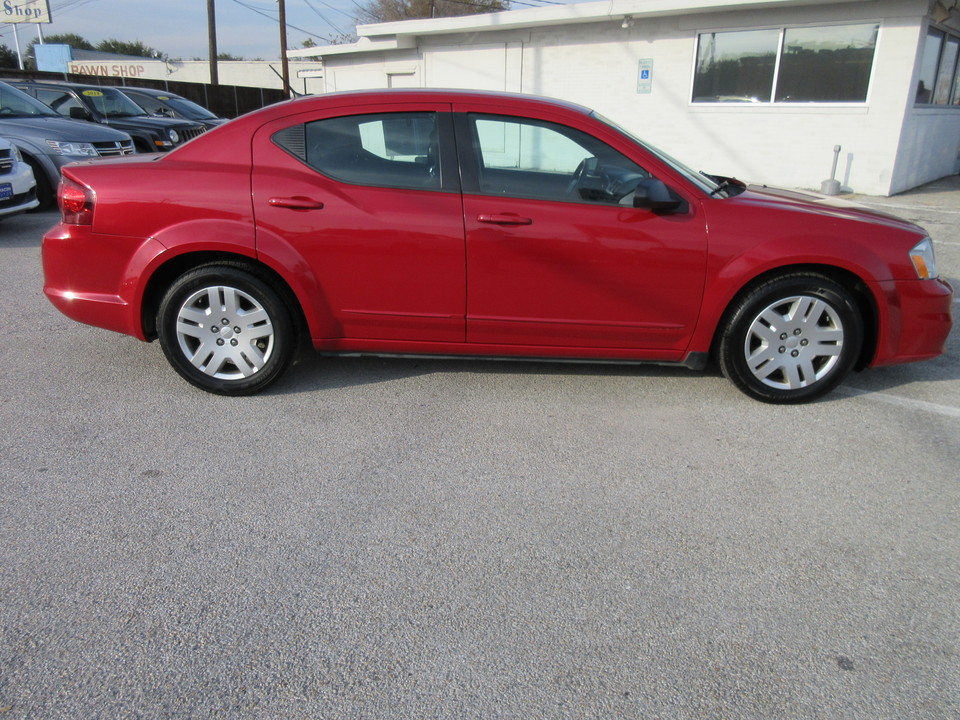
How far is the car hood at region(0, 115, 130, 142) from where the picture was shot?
9.72 metres

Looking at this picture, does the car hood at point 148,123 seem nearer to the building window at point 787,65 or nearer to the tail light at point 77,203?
the building window at point 787,65

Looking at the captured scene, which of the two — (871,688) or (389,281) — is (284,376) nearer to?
(389,281)

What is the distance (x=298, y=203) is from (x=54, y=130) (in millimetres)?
8064

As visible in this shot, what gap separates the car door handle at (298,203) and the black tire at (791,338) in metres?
2.32

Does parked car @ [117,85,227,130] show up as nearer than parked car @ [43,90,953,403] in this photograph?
No

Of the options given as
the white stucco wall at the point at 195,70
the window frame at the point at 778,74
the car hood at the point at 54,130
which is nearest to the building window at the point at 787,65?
the window frame at the point at 778,74

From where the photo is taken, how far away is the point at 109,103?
14219 millimetres

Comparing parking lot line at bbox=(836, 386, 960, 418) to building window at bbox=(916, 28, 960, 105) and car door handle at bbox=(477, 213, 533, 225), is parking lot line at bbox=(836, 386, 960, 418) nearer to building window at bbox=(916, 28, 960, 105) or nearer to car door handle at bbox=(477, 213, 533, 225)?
car door handle at bbox=(477, 213, 533, 225)

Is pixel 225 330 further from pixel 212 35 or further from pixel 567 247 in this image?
pixel 212 35

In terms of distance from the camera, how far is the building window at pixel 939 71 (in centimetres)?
1239

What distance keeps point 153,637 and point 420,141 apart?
2759 millimetres

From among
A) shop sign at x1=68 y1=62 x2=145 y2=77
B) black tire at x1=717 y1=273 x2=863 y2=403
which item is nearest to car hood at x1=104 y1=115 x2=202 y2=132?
black tire at x1=717 y1=273 x2=863 y2=403

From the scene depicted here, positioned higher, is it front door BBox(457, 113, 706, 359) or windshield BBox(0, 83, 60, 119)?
windshield BBox(0, 83, 60, 119)

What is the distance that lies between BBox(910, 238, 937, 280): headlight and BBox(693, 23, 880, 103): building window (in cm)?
959
